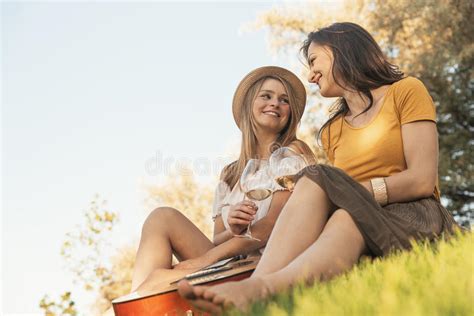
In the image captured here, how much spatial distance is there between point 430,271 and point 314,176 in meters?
0.66

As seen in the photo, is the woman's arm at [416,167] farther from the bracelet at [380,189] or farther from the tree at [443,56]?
the tree at [443,56]

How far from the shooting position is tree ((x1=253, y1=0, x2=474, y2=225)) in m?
13.6

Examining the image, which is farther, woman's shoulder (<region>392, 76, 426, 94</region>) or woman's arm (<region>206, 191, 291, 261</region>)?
woman's arm (<region>206, 191, 291, 261</region>)

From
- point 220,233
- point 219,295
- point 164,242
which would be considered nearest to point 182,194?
point 220,233

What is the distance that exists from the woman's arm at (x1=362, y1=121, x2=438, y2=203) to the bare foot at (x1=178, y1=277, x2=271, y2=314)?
114cm

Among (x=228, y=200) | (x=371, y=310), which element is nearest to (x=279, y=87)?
(x=228, y=200)

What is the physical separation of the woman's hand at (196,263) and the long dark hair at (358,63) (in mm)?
1247

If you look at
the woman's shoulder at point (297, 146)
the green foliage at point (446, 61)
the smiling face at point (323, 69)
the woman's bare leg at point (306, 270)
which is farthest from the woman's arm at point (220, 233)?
the green foliage at point (446, 61)

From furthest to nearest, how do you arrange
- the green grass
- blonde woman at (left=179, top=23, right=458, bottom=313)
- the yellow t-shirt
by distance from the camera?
the yellow t-shirt < blonde woman at (left=179, top=23, right=458, bottom=313) < the green grass

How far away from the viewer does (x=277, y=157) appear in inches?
146

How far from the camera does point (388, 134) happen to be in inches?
141

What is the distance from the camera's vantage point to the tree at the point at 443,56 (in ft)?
44.8

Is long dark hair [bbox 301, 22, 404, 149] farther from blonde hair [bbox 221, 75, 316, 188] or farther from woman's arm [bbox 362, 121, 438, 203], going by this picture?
blonde hair [bbox 221, 75, 316, 188]

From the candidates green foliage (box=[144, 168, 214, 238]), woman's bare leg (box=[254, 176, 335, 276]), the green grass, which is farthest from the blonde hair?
green foliage (box=[144, 168, 214, 238])
